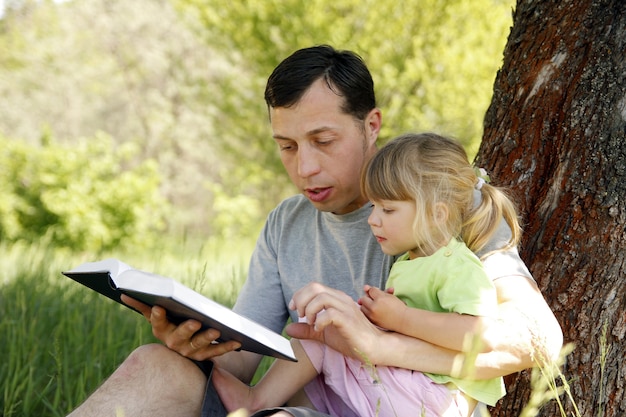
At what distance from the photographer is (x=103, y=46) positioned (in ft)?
59.4

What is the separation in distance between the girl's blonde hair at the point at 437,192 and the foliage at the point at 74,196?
366 inches

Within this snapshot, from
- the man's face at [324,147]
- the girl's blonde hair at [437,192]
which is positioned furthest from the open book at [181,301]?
the man's face at [324,147]

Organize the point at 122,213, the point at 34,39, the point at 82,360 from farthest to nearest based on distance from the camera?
the point at 34,39 < the point at 122,213 < the point at 82,360

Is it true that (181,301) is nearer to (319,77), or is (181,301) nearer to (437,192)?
(437,192)

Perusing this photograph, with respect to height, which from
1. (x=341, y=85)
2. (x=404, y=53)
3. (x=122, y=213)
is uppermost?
(x=404, y=53)

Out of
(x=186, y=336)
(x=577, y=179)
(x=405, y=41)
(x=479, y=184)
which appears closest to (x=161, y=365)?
(x=186, y=336)

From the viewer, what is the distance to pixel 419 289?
6.68 ft

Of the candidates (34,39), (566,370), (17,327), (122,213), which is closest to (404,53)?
(122,213)

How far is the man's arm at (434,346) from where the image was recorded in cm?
187

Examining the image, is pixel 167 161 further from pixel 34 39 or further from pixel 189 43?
pixel 34 39

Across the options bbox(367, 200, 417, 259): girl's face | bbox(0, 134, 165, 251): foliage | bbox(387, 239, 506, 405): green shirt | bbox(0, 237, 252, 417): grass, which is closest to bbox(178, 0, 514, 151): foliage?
bbox(0, 134, 165, 251): foliage

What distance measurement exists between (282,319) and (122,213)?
910 cm

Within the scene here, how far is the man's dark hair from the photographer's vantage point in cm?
256

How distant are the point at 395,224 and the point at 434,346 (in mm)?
375
